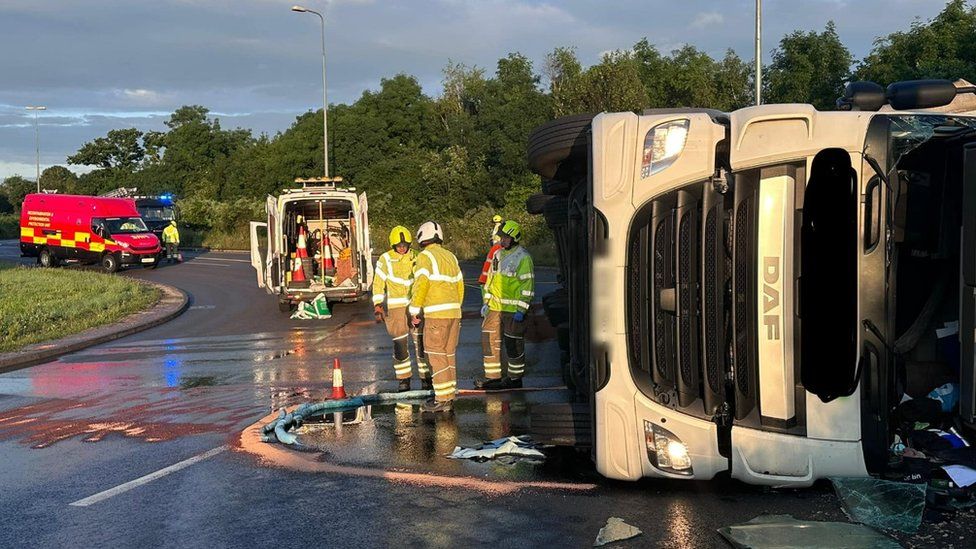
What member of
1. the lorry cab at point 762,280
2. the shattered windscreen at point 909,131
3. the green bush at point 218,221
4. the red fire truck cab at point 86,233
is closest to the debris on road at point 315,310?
the lorry cab at point 762,280

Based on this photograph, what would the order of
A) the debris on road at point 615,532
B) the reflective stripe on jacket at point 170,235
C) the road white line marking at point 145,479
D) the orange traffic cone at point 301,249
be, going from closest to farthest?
1. the debris on road at point 615,532
2. the road white line marking at point 145,479
3. the orange traffic cone at point 301,249
4. the reflective stripe on jacket at point 170,235

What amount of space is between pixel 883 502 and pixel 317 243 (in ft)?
50.9

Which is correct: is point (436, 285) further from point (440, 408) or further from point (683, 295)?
point (683, 295)

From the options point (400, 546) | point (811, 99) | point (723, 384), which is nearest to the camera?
point (400, 546)

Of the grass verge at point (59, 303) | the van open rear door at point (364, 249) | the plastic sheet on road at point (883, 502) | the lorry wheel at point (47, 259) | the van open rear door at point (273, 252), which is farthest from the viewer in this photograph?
the lorry wheel at point (47, 259)

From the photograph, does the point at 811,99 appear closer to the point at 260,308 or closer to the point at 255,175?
the point at 260,308

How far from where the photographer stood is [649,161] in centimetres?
525

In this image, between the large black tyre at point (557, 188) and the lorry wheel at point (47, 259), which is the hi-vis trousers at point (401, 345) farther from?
the lorry wheel at point (47, 259)

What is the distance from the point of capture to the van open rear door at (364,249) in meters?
17.1

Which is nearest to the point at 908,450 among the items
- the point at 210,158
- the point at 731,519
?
the point at 731,519

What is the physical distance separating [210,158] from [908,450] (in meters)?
70.8

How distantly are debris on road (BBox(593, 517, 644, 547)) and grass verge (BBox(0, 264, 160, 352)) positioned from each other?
1172 cm

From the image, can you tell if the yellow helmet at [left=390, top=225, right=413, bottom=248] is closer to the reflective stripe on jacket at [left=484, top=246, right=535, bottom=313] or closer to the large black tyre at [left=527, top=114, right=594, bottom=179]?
the reflective stripe on jacket at [left=484, top=246, right=535, bottom=313]

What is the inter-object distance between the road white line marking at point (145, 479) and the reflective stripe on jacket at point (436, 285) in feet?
7.18
